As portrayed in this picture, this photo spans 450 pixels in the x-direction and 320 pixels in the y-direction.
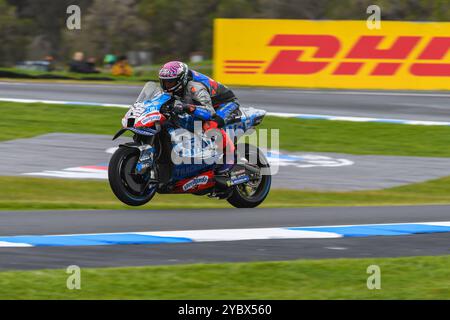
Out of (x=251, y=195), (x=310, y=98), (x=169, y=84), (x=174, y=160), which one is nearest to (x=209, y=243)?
(x=174, y=160)

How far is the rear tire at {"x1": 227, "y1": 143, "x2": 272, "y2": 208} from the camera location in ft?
37.7

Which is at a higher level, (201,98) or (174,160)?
(201,98)

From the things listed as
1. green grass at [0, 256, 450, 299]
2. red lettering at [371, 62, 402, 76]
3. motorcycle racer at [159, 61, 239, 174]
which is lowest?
green grass at [0, 256, 450, 299]

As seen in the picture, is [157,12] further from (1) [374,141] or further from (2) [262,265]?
(2) [262,265]

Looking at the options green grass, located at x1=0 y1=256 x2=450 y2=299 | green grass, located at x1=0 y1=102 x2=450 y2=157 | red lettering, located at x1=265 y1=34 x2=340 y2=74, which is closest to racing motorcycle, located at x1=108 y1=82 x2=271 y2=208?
green grass, located at x1=0 y1=256 x2=450 y2=299

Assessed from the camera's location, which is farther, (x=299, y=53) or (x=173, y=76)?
(x=299, y=53)

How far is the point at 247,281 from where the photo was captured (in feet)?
24.2

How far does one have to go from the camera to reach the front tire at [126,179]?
10.5m

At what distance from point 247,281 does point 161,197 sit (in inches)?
214

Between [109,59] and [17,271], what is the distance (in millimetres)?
30644

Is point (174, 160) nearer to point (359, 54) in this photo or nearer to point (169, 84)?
point (169, 84)

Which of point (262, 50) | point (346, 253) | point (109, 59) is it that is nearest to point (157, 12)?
point (109, 59)

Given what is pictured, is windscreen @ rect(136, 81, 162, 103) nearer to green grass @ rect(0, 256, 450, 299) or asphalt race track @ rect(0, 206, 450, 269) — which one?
asphalt race track @ rect(0, 206, 450, 269)

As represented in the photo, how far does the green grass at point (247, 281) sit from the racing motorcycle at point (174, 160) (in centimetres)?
301
